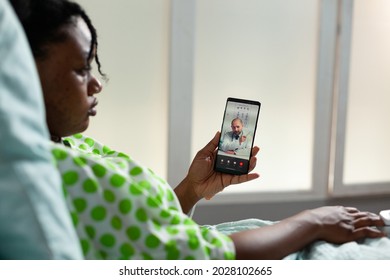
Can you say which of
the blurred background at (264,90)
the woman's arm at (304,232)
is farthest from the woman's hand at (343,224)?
the blurred background at (264,90)

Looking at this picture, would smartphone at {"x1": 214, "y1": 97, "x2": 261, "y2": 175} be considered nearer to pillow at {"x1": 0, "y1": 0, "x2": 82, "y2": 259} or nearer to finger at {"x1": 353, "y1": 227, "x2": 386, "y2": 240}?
finger at {"x1": 353, "y1": 227, "x2": 386, "y2": 240}

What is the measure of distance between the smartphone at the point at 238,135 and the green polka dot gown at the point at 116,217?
53 centimetres

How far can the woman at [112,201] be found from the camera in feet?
2.68

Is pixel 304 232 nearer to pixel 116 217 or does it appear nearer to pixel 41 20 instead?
pixel 116 217

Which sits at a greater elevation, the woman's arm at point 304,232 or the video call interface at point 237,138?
the video call interface at point 237,138

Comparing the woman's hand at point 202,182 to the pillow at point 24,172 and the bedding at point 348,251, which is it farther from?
the pillow at point 24,172

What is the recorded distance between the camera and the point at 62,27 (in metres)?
0.96

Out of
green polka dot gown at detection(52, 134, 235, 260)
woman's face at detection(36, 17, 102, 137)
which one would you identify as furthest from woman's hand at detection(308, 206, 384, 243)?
woman's face at detection(36, 17, 102, 137)

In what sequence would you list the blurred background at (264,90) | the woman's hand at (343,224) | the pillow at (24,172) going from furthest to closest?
the blurred background at (264,90) → the woman's hand at (343,224) → the pillow at (24,172)

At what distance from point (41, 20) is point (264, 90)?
1.86m

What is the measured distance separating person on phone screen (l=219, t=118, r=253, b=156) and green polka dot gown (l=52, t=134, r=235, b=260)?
1.74 ft

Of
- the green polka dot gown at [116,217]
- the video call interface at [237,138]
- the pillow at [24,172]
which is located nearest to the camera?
the pillow at [24,172]

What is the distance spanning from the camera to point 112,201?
2.69ft
